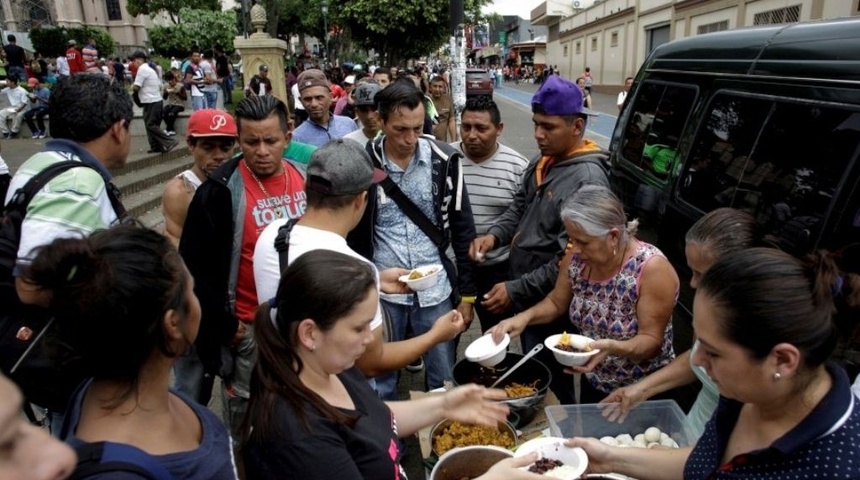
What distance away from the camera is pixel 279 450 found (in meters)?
1.32

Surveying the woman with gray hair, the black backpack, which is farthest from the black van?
the black backpack

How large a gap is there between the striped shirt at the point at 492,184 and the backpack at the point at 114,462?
277 cm

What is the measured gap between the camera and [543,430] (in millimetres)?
2344

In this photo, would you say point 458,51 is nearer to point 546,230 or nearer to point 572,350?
point 546,230

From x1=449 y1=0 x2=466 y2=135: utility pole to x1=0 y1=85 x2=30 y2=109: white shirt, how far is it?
30.0 ft

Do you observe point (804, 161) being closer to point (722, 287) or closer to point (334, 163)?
point (722, 287)

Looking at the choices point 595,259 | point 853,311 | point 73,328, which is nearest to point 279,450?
point 73,328

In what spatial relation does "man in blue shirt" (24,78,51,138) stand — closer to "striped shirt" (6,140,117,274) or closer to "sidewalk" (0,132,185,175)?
"sidewalk" (0,132,185,175)

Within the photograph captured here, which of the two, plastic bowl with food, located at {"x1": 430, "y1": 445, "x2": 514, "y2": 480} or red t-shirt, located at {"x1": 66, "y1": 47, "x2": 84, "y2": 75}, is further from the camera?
red t-shirt, located at {"x1": 66, "y1": 47, "x2": 84, "y2": 75}

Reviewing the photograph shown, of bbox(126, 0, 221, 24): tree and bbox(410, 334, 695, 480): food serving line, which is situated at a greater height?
bbox(126, 0, 221, 24): tree

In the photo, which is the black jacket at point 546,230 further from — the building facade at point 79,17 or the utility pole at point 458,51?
the building facade at point 79,17

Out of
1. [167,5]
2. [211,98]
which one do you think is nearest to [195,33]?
[167,5]

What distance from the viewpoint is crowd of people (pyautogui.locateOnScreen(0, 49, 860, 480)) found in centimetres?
120

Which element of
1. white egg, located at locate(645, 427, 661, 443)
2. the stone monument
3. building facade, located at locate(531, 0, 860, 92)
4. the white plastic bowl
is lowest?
white egg, located at locate(645, 427, 661, 443)
